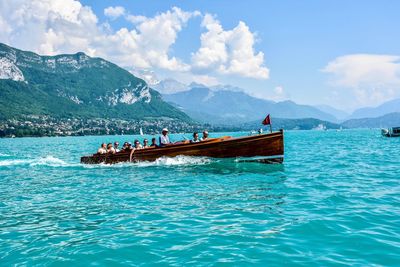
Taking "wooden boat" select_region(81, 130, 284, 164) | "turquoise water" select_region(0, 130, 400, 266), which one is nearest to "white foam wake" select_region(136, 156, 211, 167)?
"wooden boat" select_region(81, 130, 284, 164)

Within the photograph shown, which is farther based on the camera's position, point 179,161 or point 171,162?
point 171,162

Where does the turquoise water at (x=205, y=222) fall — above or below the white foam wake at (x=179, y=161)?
below

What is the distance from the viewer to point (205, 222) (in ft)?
37.2

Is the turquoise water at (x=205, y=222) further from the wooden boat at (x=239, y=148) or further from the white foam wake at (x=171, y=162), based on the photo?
the white foam wake at (x=171, y=162)

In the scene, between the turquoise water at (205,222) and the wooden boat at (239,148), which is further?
the wooden boat at (239,148)

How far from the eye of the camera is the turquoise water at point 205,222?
8.52m

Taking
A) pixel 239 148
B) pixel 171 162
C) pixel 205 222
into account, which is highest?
pixel 239 148

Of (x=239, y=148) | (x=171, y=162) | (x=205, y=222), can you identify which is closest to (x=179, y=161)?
(x=171, y=162)

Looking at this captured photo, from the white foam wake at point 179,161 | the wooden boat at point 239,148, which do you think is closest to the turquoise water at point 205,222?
the wooden boat at point 239,148

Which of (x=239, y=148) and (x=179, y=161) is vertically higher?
(x=239, y=148)

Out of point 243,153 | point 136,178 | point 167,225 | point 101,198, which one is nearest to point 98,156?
point 136,178

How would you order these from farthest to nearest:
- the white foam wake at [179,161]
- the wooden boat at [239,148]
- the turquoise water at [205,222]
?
the white foam wake at [179,161] → the wooden boat at [239,148] → the turquoise water at [205,222]

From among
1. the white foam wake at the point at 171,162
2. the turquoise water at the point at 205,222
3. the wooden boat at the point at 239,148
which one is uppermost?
the wooden boat at the point at 239,148

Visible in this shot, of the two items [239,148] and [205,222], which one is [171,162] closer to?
[239,148]
